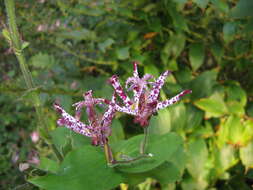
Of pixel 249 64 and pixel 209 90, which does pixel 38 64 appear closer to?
pixel 209 90

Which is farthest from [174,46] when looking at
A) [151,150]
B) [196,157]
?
[151,150]

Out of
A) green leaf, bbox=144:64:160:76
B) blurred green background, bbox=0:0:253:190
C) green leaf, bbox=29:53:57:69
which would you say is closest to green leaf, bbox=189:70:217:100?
blurred green background, bbox=0:0:253:190

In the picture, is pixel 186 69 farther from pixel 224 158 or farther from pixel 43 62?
pixel 43 62

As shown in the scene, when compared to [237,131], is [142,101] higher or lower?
higher

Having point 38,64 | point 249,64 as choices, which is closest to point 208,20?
point 249,64

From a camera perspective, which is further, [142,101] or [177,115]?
[177,115]

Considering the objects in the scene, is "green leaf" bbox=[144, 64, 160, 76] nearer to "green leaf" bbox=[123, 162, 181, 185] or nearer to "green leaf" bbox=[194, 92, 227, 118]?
"green leaf" bbox=[194, 92, 227, 118]
